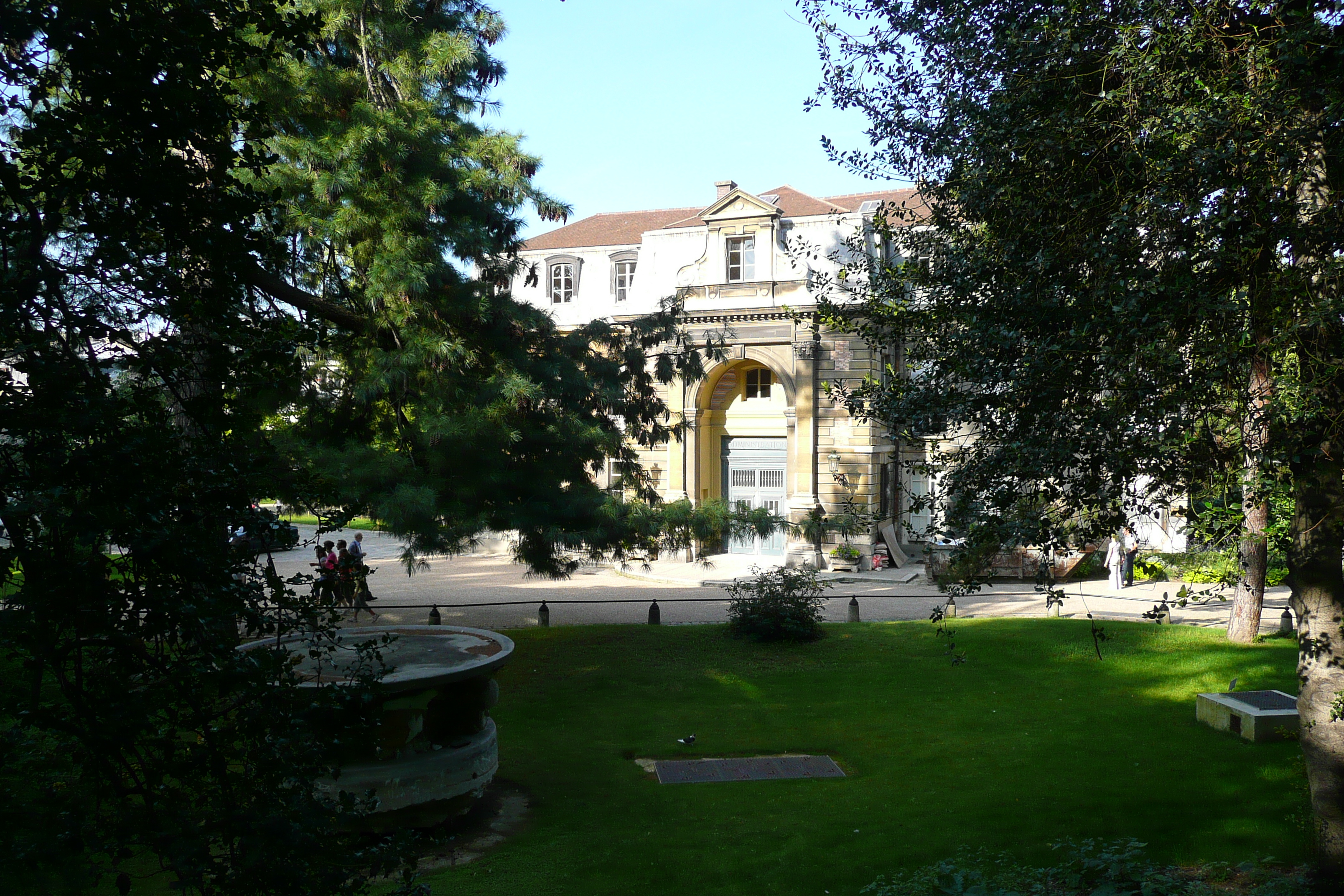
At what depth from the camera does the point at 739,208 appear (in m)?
30.8

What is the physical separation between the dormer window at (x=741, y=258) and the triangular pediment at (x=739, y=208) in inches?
28.2

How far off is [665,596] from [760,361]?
9704mm

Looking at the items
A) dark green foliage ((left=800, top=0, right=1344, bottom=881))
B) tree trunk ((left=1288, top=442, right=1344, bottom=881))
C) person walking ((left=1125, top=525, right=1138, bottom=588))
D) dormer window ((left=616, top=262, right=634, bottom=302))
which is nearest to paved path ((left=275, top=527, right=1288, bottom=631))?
person walking ((left=1125, top=525, right=1138, bottom=588))

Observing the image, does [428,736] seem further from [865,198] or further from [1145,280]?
[865,198]

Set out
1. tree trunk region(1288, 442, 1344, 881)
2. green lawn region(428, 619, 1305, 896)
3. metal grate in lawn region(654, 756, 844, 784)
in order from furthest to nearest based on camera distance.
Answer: metal grate in lawn region(654, 756, 844, 784)
green lawn region(428, 619, 1305, 896)
tree trunk region(1288, 442, 1344, 881)

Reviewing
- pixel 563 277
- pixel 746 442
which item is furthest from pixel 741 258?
pixel 563 277

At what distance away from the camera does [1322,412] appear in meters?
5.38

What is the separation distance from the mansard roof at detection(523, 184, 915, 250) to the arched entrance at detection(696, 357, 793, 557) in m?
5.20

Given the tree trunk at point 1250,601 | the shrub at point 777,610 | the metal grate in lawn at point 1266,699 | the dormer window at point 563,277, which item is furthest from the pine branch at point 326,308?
the dormer window at point 563,277

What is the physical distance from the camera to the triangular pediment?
30.5 m

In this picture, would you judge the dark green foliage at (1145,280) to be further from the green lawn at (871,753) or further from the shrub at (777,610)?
the shrub at (777,610)

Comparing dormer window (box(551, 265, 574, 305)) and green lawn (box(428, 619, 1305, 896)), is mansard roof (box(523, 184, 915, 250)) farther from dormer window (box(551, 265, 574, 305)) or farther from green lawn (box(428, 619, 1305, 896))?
green lawn (box(428, 619, 1305, 896))

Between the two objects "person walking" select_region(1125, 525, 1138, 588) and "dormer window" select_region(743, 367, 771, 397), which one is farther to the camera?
"dormer window" select_region(743, 367, 771, 397)

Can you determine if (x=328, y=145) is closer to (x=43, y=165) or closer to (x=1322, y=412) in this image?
(x=43, y=165)
